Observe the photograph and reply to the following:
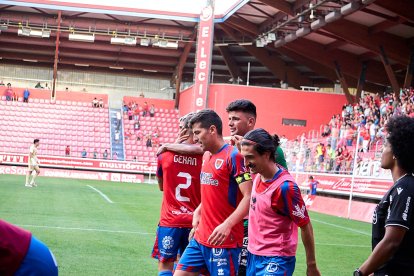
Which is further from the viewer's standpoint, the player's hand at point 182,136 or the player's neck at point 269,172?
the player's hand at point 182,136

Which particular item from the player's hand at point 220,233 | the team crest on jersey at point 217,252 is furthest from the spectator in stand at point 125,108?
the player's hand at point 220,233

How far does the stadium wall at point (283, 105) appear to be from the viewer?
162ft

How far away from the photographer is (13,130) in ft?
176

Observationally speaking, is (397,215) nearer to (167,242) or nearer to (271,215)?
(271,215)

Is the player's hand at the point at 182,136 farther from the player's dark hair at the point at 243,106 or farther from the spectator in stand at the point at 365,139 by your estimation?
the spectator in stand at the point at 365,139

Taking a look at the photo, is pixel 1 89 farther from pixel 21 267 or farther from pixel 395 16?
pixel 21 267

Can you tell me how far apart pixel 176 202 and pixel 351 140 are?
25.9 m

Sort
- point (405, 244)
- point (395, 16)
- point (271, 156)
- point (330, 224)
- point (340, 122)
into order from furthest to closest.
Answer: point (340, 122), point (395, 16), point (330, 224), point (271, 156), point (405, 244)

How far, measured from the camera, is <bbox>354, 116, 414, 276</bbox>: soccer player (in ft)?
14.6

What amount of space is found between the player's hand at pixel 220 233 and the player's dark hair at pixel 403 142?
6.25ft

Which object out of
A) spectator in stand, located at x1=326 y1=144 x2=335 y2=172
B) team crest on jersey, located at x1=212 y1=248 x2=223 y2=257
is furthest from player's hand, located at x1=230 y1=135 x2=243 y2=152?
spectator in stand, located at x1=326 y1=144 x2=335 y2=172

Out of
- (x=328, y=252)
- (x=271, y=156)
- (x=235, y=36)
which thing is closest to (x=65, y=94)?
(x=235, y=36)

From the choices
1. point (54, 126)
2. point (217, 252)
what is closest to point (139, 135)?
point (54, 126)

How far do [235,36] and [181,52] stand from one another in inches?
300
